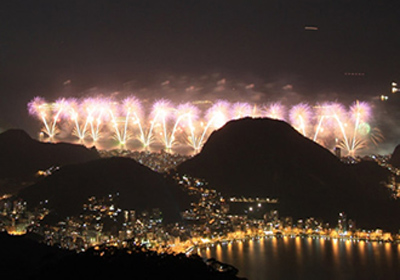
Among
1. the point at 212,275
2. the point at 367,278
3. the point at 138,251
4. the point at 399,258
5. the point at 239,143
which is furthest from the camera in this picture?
the point at 239,143

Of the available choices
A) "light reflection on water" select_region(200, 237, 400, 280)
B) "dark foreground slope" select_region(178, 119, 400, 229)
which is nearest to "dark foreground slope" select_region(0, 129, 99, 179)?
"dark foreground slope" select_region(178, 119, 400, 229)

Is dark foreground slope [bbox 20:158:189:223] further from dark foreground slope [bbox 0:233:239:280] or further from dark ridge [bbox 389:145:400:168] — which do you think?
dark ridge [bbox 389:145:400:168]

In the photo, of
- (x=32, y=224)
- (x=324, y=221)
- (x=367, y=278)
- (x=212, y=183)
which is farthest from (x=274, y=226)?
(x=32, y=224)

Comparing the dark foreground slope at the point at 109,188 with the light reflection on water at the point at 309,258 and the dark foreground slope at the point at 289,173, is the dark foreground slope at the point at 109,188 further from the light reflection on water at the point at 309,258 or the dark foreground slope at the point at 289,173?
the light reflection on water at the point at 309,258

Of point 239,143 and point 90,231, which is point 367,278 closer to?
point 90,231

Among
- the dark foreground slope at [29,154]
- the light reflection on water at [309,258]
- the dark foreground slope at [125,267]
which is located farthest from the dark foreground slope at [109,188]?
the dark foreground slope at [125,267]

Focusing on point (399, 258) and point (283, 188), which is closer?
point (399, 258)

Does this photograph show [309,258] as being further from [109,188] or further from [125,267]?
[125,267]
